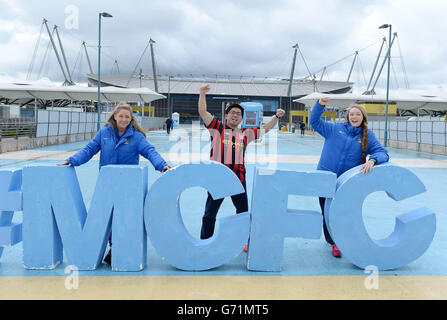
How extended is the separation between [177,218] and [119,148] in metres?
0.89

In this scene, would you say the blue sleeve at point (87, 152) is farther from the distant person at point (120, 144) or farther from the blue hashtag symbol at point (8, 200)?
the blue hashtag symbol at point (8, 200)

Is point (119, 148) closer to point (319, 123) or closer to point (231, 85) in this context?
point (319, 123)

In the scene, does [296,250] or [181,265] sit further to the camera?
[296,250]

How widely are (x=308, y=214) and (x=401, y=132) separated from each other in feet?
67.6

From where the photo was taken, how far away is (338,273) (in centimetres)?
360

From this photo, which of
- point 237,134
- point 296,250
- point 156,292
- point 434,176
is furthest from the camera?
point 434,176

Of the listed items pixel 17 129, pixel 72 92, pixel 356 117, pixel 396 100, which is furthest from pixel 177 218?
pixel 396 100

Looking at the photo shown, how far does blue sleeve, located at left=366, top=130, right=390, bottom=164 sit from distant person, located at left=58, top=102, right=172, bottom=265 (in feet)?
6.69

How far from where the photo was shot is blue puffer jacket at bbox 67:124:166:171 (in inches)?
143

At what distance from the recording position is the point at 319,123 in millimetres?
3945

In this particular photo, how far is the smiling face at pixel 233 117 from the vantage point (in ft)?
12.4

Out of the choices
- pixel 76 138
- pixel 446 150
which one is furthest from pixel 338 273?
pixel 76 138
